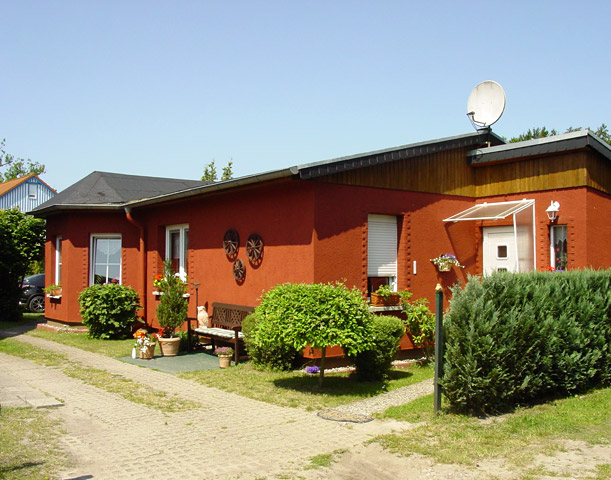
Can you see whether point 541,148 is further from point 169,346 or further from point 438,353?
point 169,346

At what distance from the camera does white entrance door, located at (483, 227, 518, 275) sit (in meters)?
11.7

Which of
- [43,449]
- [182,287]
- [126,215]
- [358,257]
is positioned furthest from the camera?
[126,215]

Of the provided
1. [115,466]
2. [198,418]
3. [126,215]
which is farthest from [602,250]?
[126,215]

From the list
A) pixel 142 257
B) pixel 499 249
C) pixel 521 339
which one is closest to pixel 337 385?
pixel 521 339

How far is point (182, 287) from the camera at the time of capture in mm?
12242

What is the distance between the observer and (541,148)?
1116cm

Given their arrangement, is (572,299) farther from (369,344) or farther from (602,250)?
(602,250)

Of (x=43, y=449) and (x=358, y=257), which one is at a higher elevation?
(x=358, y=257)

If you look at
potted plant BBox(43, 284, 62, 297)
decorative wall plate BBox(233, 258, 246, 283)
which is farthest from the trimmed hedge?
potted plant BBox(43, 284, 62, 297)

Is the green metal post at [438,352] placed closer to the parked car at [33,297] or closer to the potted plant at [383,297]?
the potted plant at [383,297]

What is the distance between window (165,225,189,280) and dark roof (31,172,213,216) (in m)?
1.68

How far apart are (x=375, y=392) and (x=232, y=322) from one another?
156 inches

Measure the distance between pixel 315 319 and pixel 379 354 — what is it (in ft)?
5.09

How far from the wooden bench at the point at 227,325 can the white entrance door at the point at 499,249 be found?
499 centimetres
